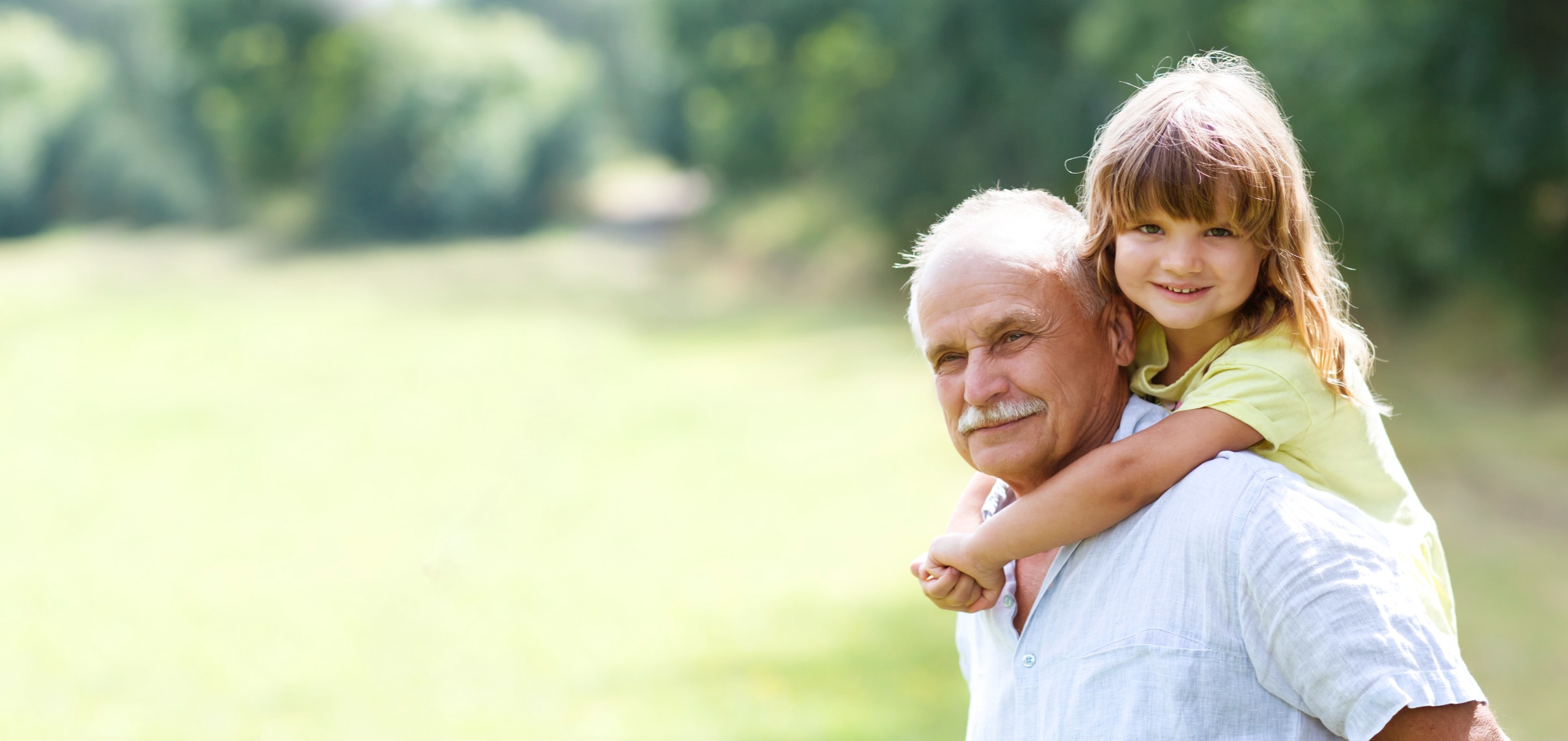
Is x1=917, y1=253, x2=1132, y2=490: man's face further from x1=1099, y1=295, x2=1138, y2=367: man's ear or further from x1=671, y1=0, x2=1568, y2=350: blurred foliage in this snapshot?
x1=671, y1=0, x2=1568, y2=350: blurred foliage

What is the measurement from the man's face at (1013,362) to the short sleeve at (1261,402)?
176mm

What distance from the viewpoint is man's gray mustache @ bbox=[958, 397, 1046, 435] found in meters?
1.85

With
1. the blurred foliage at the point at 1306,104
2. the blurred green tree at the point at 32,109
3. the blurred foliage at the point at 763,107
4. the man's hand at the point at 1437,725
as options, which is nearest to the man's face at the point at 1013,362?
the blurred foliage at the point at 1306,104

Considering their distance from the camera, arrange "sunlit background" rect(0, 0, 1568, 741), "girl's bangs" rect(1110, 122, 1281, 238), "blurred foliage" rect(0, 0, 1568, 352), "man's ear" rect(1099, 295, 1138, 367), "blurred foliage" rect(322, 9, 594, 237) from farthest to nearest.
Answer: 1. "blurred foliage" rect(322, 9, 594, 237)
2. "blurred foliage" rect(0, 0, 1568, 352)
3. "sunlit background" rect(0, 0, 1568, 741)
4. "man's ear" rect(1099, 295, 1138, 367)
5. "girl's bangs" rect(1110, 122, 1281, 238)

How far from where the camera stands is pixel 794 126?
3256cm

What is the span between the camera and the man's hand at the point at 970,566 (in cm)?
191

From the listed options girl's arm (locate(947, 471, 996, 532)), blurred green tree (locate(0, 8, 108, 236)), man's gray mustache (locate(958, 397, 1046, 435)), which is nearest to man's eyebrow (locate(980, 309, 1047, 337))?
man's gray mustache (locate(958, 397, 1046, 435))

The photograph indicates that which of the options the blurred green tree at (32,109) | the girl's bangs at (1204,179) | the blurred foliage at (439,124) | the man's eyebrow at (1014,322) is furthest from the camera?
the blurred foliage at (439,124)

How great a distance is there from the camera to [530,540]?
12.3 meters

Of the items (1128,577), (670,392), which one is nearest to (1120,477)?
(1128,577)

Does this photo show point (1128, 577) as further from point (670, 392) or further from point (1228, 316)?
point (670, 392)

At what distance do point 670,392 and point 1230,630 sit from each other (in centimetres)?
1874

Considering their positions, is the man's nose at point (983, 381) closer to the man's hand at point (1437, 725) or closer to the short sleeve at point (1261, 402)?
the short sleeve at point (1261, 402)

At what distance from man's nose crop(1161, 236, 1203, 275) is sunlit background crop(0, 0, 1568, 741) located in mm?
3000
